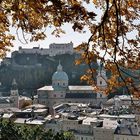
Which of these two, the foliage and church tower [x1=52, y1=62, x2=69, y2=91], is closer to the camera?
the foliage

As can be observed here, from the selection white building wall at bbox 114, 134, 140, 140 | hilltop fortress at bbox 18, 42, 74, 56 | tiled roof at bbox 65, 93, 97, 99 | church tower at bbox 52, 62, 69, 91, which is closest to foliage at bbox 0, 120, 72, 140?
white building wall at bbox 114, 134, 140, 140

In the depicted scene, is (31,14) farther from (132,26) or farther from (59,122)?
(59,122)

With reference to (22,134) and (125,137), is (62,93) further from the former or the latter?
(22,134)

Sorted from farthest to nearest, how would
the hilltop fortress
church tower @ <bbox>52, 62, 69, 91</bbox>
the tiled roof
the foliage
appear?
the hilltop fortress < church tower @ <bbox>52, 62, 69, 91</bbox> < the tiled roof < the foliage

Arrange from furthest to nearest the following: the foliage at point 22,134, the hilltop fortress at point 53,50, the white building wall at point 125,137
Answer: the hilltop fortress at point 53,50
the white building wall at point 125,137
the foliage at point 22,134

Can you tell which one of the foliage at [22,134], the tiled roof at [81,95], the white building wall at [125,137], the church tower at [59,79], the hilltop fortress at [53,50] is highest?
the hilltop fortress at [53,50]

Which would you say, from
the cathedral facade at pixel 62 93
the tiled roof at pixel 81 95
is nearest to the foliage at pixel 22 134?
the cathedral facade at pixel 62 93

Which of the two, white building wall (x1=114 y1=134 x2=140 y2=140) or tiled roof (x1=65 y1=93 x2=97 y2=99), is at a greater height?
tiled roof (x1=65 y1=93 x2=97 y2=99)

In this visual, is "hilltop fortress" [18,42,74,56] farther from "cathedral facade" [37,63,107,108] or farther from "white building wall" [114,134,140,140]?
"white building wall" [114,134,140,140]

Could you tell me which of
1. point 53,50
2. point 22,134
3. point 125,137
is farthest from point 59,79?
point 22,134

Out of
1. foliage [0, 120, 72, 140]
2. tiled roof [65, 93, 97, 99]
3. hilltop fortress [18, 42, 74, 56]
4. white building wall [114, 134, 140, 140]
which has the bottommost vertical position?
white building wall [114, 134, 140, 140]

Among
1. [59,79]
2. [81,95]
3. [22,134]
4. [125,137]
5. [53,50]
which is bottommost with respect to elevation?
[125,137]

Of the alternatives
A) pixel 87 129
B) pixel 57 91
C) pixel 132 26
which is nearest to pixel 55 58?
pixel 57 91

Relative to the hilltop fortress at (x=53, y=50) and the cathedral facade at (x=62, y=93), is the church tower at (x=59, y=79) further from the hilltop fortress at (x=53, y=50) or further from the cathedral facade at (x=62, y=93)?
the hilltop fortress at (x=53, y=50)
